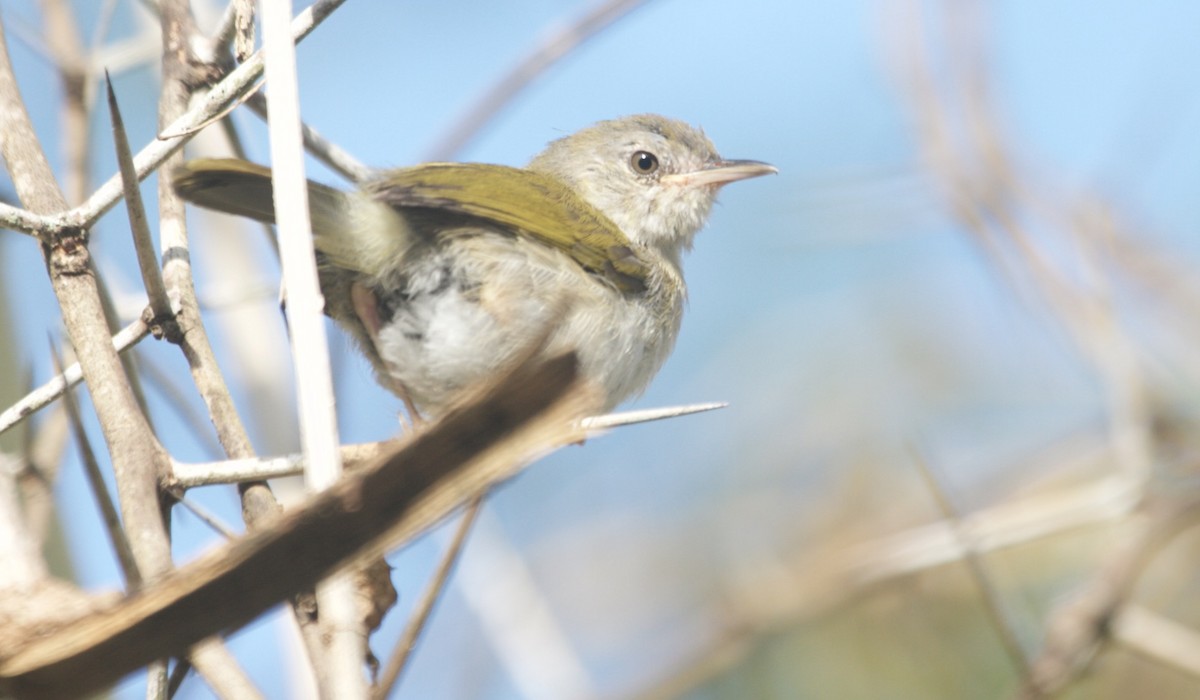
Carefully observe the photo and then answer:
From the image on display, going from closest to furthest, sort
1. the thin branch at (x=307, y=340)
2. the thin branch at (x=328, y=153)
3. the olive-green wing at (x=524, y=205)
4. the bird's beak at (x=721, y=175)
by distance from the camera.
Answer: the thin branch at (x=307, y=340), the thin branch at (x=328, y=153), the olive-green wing at (x=524, y=205), the bird's beak at (x=721, y=175)

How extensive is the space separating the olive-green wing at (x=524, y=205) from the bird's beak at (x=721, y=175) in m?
0.63

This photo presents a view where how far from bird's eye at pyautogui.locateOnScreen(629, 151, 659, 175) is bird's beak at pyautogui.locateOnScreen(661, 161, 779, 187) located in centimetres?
7

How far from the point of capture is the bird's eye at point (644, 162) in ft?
14.6

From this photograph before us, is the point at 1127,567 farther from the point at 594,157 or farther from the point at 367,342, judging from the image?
the point at 594,157

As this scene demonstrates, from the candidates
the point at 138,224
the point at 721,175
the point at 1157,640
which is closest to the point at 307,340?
the point at 138,224

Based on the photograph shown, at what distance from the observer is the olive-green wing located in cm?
284

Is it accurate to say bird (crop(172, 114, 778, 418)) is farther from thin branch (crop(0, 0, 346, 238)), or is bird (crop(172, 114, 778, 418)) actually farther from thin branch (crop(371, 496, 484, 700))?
thin branch (crop(371, 496, 484, 700))

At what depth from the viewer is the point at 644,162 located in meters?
4.45

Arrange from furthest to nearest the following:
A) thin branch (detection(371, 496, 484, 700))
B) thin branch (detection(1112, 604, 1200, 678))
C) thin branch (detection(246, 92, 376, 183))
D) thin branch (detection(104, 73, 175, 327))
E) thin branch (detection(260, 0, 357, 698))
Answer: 1. thin branch (detection(1112, 604, 1200, 678))
2. thin branch (detection(246, 92, 376, 183))
3. thin branch (detection(104, 73, 175, 327))
4. thin branch (detection(371, 496, 484, 700))
5. thin branch (detection(260, 0, 357, 698))

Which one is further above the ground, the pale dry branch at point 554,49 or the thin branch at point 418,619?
the pale dry branch at point 554,49

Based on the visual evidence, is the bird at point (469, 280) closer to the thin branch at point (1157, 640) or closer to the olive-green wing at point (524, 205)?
the olive-green wing at point (524, 205)

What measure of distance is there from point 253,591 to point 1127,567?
2.24m

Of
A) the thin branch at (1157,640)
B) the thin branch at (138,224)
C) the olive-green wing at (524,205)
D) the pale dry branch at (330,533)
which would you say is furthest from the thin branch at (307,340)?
the thin branch at (1157,640)

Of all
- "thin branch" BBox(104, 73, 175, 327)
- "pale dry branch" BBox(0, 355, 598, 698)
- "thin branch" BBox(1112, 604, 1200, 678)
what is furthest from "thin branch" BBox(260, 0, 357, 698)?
"thin branch" BBox(1112, 604, 1200, 678)
